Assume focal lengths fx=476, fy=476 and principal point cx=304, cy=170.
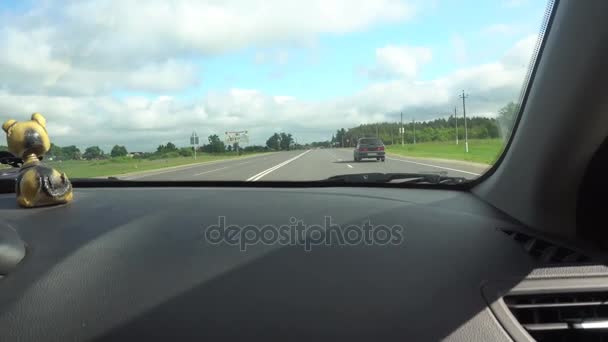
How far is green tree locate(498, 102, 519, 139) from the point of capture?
3.27m

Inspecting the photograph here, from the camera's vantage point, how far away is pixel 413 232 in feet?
9.48

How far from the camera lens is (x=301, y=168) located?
869 cm

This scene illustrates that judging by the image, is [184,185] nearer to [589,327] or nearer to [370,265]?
[370,265]

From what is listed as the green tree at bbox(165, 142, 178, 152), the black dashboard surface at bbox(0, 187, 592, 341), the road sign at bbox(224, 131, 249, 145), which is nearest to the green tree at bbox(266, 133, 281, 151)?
the road sign at bbox(224, 131, 249, 145)

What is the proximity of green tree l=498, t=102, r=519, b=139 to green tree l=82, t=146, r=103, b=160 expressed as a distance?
388 centimetres

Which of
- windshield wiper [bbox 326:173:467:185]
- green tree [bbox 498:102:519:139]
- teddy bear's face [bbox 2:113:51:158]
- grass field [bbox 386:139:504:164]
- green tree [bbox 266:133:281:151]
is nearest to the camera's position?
teddy bear's face [bbox 2:113:51:158]

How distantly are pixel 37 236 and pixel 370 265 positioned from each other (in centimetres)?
191

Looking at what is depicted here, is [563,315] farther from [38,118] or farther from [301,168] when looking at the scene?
[301,168]

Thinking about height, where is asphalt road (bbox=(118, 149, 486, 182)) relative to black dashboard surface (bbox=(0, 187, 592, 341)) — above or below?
above

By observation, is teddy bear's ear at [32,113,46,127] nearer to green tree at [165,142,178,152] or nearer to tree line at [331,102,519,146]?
green tree at [165,142,178,152]

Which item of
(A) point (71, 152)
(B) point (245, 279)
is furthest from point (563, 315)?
(A) point (71, 152)

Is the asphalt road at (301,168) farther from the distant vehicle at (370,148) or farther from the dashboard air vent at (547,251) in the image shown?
the dashboard air vent at (547,251)

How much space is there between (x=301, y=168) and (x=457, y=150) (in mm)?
3392

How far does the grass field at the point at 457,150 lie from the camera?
12.5 feet
